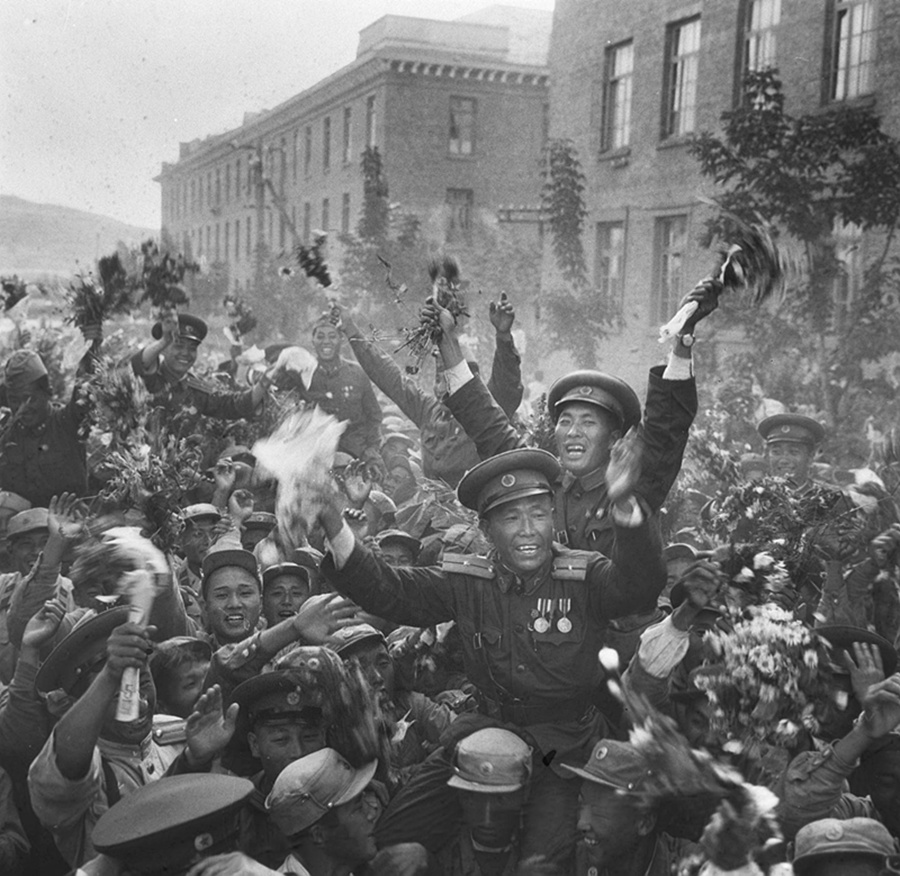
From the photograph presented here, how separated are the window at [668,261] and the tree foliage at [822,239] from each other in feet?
12.0

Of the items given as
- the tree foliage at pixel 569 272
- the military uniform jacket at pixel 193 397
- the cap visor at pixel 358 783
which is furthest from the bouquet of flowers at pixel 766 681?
the tree foliage at pixel 569 272

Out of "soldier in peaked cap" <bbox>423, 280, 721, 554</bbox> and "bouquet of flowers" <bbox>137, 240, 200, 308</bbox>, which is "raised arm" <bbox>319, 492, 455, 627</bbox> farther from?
"bouquet of flowers" <bbox>137, 240, 200, 308</bbox>

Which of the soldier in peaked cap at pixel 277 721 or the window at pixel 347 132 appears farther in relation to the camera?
the window at pixel 347 132

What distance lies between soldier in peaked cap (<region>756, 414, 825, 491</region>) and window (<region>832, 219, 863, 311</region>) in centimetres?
642

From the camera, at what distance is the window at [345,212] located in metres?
Answer: 24.0

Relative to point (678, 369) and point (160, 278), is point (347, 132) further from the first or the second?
point (678, 369)

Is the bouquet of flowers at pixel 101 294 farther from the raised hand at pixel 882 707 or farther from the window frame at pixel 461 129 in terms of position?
the window frame at pixel 461 129

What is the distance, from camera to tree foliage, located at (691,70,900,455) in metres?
12.3

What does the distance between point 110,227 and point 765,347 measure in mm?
21143

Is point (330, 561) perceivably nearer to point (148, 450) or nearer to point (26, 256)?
point (148, 450)

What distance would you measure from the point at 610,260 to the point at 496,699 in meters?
15.7

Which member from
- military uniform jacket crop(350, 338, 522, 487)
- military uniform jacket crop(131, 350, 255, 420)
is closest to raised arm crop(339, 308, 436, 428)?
military uniform jacket crop(350, 338, 522, 487)

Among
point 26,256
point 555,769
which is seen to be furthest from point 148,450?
point 26,256

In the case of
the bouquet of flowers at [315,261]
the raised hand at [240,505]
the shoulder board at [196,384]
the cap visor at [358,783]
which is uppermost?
the bouquet of flowers at [315,261]
